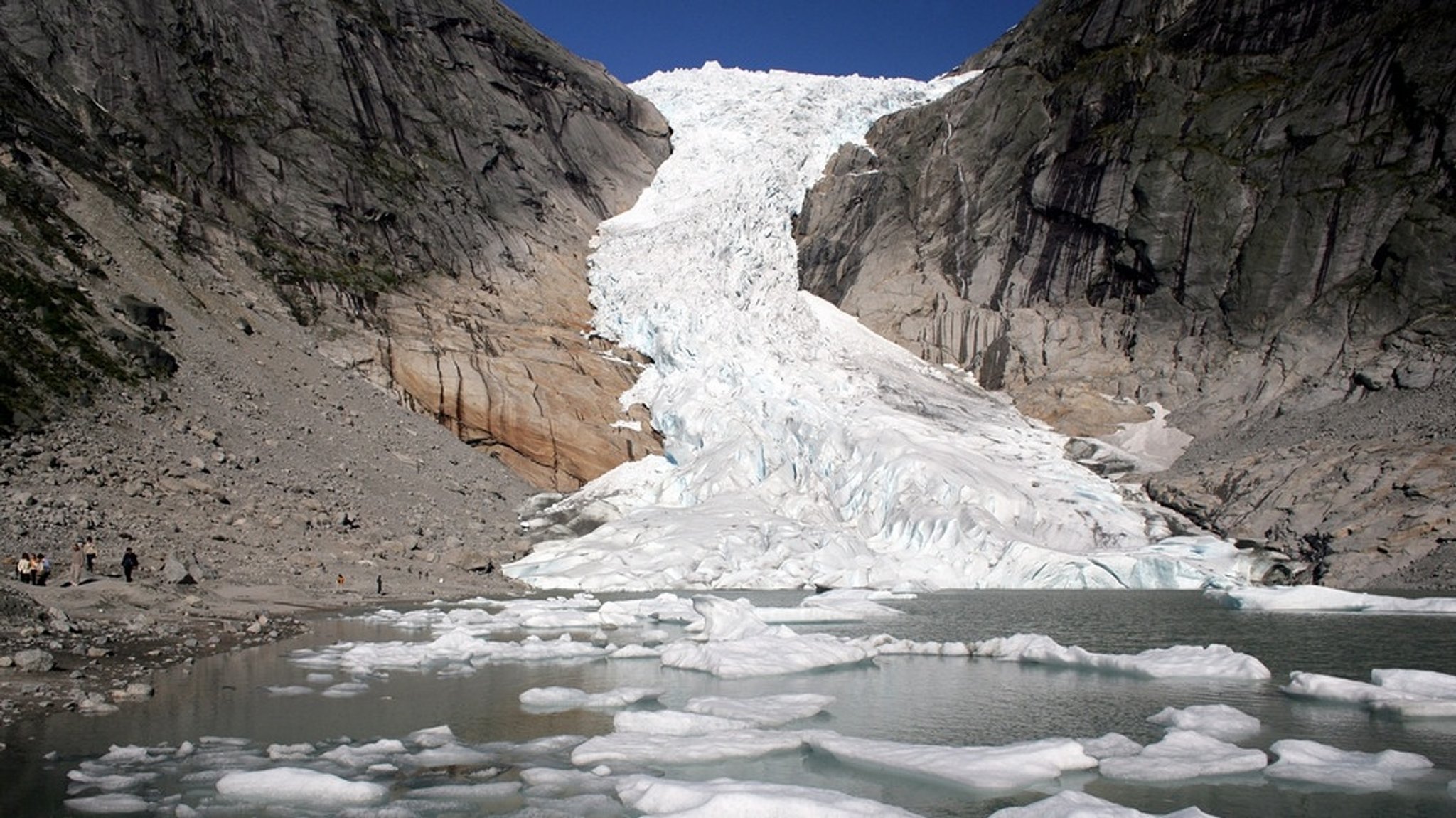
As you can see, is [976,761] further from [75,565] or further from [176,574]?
[176,574]

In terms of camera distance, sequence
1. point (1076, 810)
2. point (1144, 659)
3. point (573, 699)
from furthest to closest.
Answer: point (1144, 659), point (573, 699), point (1076, 810)

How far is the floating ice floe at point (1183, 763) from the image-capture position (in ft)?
26.1

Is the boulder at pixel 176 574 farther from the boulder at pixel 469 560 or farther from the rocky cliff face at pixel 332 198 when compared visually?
the rocky cliff face at pixel 332 198

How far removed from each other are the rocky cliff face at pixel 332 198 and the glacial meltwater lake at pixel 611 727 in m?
17.6

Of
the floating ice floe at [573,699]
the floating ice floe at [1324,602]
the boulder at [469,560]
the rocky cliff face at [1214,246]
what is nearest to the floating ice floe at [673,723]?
the floating ice floe at [573,699]

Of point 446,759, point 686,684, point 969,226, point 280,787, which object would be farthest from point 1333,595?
point 969,226

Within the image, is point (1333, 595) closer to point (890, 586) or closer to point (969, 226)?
point (890, 586)

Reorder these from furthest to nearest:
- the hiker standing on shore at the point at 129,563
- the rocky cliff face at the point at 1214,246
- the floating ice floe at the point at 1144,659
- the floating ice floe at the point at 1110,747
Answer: the rocky cliff face at the point at 1214,246
the hiker standing on shore at the point at 129,563
the floating ice floe at the point at 1144,659
the floating ice floe at the point at 1110,747

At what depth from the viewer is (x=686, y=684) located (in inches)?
492

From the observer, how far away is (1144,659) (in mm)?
13102

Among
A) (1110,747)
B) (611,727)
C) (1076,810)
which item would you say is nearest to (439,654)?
(611,727)

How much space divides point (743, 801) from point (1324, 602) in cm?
1689

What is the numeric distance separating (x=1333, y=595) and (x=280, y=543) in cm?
2147

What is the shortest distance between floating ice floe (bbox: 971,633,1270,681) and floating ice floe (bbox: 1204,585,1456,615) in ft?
24.7
